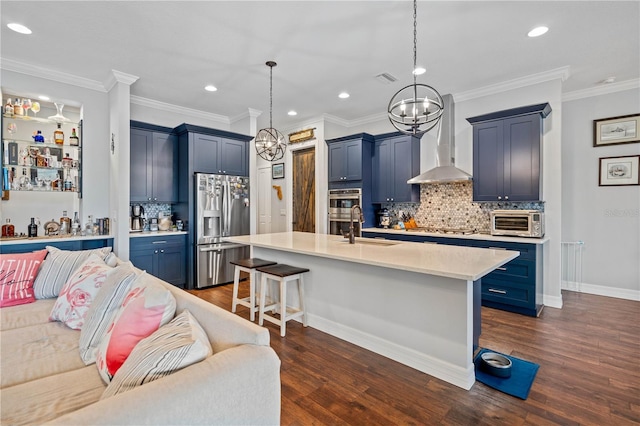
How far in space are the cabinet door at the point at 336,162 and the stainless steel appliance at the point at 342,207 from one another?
26 cm

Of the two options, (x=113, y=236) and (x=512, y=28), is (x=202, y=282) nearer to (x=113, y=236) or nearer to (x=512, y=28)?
(x=113, y=236)

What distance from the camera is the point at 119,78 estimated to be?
391 centimetres

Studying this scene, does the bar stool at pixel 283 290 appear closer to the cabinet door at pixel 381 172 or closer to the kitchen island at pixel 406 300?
the kitchen island at pixel 406 300

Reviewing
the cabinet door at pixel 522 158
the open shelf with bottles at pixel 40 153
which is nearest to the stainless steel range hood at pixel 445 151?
the cabinet door at pixel 522 158

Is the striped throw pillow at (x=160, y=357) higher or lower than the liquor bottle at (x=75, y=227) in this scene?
lower

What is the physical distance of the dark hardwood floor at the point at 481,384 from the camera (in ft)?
6.12

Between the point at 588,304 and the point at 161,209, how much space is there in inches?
248

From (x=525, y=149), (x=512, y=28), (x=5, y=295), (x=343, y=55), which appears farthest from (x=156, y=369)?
(x=525, y=149)

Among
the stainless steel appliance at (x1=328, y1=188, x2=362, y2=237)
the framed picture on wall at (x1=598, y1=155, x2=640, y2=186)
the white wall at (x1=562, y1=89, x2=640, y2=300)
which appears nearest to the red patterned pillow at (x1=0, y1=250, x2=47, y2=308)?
the stainless steel appliance at (x1=328, y1=188, x2=362, y2=237)

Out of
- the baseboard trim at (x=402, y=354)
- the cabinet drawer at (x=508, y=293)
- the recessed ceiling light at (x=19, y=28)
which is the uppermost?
the recessed ceiling light at (x=19, y=28)

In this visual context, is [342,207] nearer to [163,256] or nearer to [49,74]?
[163,256]

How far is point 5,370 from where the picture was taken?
1.52m

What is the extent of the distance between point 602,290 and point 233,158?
5.89 m

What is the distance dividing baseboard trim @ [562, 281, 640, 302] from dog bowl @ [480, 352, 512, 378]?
3034 millimetres
